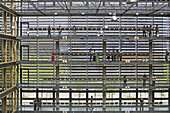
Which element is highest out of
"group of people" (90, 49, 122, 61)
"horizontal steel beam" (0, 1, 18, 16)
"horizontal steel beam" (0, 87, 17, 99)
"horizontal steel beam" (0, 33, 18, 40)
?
"horizontal steel beam" (0, 1, 18, 16)

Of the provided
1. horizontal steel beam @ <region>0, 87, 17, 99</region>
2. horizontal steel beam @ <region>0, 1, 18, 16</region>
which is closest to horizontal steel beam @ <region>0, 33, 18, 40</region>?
horizontal steel beam @ <region>0, 1, 18, 16</region>

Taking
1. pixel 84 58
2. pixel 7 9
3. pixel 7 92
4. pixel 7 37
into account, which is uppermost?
pixel 7 9

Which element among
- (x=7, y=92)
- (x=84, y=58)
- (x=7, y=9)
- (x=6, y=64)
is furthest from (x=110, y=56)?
(x=7, y=9)

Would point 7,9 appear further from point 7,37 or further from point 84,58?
point 84,58

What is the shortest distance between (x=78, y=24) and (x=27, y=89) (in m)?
5.15

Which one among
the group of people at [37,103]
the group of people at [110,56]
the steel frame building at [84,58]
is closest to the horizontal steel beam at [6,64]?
the steel frame building at [84,58]

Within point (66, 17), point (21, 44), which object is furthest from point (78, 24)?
point (21, 44)

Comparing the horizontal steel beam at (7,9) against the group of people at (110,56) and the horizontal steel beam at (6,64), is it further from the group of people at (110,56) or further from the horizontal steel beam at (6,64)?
the group of people at (110,56)

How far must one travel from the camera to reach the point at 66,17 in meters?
13.2

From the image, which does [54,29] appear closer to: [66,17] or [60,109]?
[66,17]

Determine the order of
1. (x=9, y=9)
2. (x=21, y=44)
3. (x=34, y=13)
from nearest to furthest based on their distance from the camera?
1. (x=9, y=9)
2. (x=34, y=13)
3. (x=21, y=44)

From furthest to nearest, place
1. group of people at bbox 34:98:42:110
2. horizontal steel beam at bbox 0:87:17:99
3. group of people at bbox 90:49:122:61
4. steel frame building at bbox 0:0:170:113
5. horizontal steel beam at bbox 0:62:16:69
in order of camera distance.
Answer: steel frame building at bbox 0:0:170:113, group of people at bbox 90:49:122:61, group of people at bbox 34:98:42:110, horizontal steel beam at bbox 0:62:16:69, horizontal steel beam at bbox 0:87:17:99

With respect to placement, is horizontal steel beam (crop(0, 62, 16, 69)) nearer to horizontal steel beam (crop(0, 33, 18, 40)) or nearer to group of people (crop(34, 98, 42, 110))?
horizontal steel beam (crop(0, 33, 18, 40))

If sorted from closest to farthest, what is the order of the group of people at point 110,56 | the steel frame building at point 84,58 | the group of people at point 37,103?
the group of people at point 37,103 → the group of people at point 110,56 → the steel frame building at point 84,58
